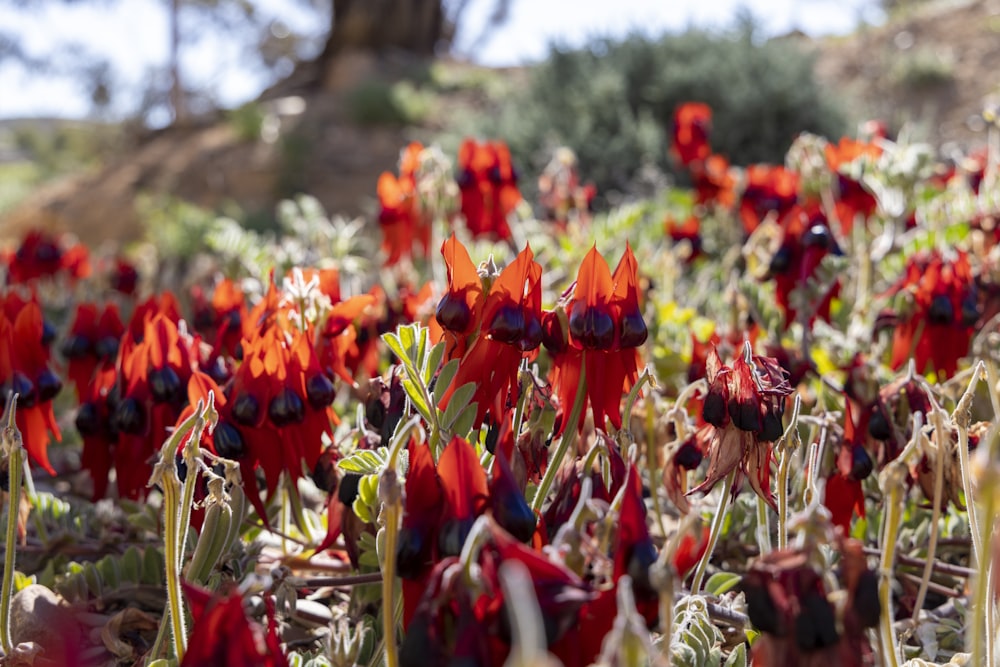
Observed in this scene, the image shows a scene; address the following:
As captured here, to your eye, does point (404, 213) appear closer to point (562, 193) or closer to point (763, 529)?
point (562, 193)

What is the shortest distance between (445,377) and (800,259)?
3.63 feet

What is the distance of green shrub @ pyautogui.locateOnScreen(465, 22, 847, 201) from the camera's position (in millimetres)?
6141

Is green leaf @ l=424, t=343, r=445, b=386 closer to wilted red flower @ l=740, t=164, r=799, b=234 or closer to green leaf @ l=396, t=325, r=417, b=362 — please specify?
green leaf @ l=396, t=325, r=417, b=362

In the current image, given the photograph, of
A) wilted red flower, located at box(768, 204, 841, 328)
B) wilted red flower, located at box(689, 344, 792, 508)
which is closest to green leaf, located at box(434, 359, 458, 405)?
wilted red flower, located at box(689, 344, 792, 508)

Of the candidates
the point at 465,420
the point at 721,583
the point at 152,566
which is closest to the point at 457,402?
the point at 465,420

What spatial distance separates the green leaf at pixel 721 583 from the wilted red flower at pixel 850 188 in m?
1.53

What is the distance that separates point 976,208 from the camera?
107 inches

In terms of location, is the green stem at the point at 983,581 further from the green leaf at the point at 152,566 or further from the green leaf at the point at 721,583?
the green leaf at the point at 152,566

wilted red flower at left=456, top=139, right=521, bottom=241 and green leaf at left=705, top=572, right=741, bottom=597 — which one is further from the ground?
wilted red flower at left=456, top=139, right=521, bottom=241

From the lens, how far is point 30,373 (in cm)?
154

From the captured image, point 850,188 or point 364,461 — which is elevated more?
point 850,188

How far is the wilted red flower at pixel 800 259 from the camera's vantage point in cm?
191

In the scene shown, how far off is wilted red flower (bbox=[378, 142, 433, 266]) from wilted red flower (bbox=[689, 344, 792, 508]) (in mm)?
1857

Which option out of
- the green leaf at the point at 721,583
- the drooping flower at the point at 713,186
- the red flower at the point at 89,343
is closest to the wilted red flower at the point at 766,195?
the drooping flower at the point at 713,186
